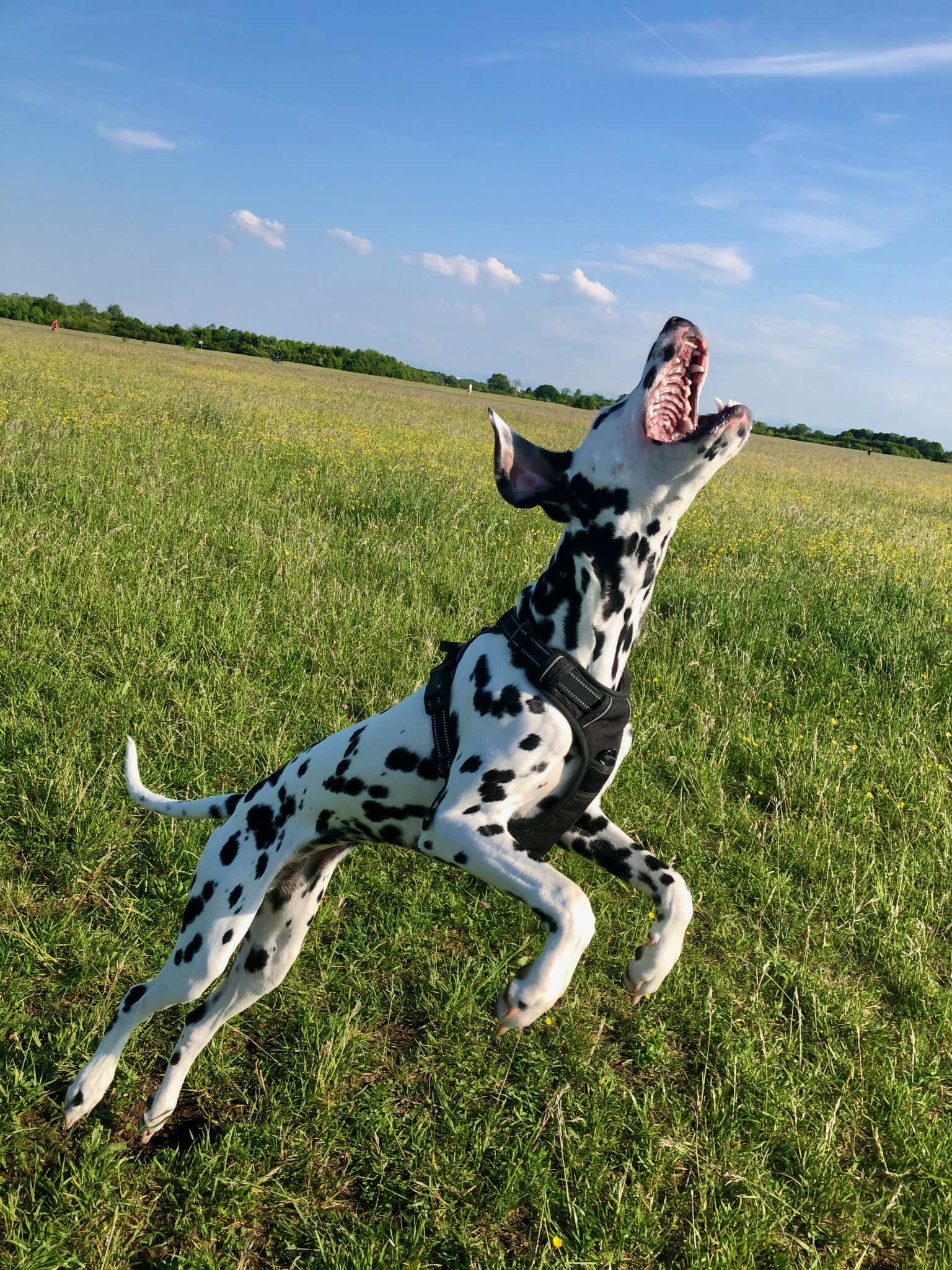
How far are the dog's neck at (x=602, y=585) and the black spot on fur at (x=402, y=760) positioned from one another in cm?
54

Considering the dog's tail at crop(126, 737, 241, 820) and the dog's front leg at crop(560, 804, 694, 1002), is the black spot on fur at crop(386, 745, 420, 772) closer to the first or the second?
the dog's front leg at crop(560, 804, 694, 1002)

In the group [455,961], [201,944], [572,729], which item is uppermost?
[572,729]

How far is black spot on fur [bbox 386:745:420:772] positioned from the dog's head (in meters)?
0.83

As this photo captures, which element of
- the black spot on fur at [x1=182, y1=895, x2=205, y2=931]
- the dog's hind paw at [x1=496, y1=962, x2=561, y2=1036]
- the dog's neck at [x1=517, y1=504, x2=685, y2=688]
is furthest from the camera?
the black spot on fur at [x1=182, y1=895, x2=205, y2=931]

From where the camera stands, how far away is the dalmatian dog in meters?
2.12

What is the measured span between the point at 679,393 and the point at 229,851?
199cm

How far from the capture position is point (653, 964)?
2102mm

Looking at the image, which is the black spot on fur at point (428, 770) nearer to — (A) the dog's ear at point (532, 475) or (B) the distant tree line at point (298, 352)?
(A) the dog's ear at point (532, 475)

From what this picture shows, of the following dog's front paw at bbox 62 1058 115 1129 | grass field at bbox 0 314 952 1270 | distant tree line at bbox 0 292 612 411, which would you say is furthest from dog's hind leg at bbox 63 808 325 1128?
distant tree line at bbox 0 292 612 411

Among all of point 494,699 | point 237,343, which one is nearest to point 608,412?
point 494,699

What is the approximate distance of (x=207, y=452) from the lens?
10094 millimetres

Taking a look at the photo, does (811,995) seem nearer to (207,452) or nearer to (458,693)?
(458,693)

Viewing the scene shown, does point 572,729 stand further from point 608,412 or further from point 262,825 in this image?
point 262,825

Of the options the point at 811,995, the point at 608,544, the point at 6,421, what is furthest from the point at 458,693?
the point at 6,421
